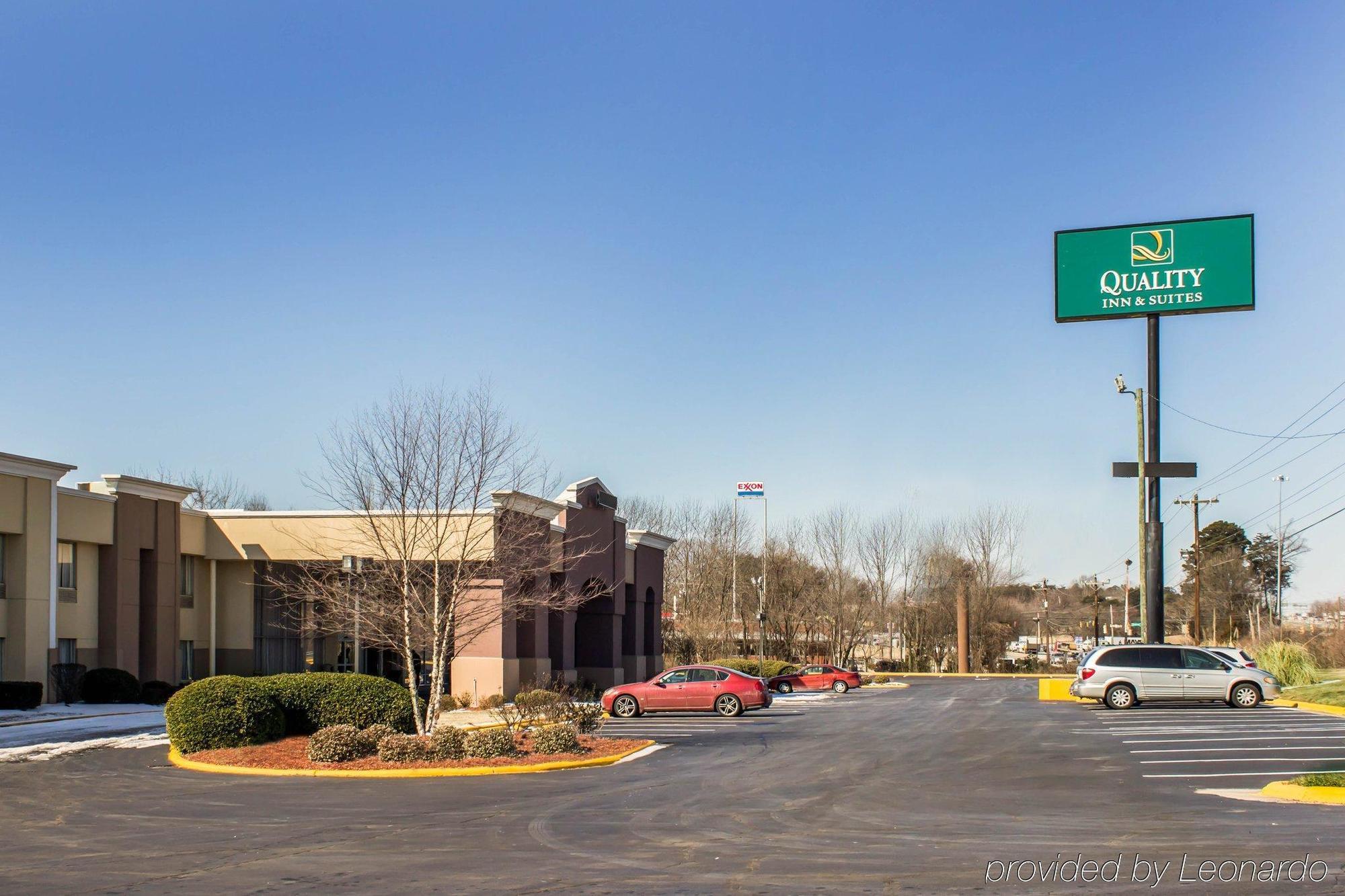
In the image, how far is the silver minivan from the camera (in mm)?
30328

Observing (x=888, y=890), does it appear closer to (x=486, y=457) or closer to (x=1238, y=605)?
(x=486, y=457)

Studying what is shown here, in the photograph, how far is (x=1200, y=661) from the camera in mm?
30719

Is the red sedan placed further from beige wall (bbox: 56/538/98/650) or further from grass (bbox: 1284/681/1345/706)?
beige wall (bbox: 56/538/98/650)

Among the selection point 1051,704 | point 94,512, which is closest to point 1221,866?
point 1051,704

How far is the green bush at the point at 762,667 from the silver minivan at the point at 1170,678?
22.4 meters

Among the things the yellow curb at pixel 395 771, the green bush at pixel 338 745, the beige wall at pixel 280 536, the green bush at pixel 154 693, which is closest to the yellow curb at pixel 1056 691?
the beige wall at pixel 280 536

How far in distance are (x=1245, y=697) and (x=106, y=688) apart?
103 feet

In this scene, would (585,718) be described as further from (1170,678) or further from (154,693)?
(154,693)

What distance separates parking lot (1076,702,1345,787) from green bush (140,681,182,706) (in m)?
26.7

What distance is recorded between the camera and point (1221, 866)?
10.2 m

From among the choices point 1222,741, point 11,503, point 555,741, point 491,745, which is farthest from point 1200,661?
point 11,503

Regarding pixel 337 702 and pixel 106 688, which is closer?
pixel 337 702

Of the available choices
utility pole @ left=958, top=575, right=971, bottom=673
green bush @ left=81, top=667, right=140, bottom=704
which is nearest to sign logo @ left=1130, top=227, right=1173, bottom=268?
green bush @ left=81, top=667, right=140, bottom=704

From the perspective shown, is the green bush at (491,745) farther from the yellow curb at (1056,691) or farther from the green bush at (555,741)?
the yellow curb at (1056,691)
